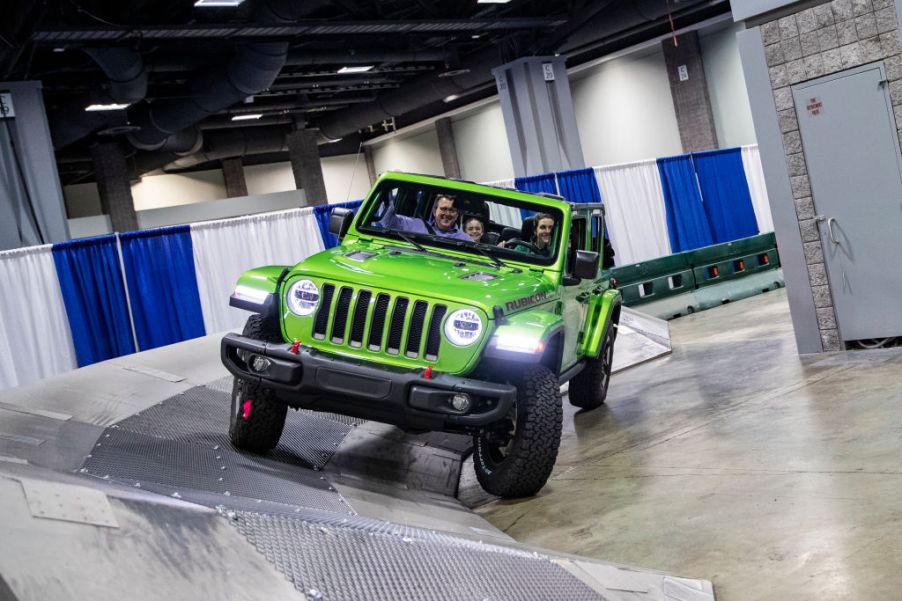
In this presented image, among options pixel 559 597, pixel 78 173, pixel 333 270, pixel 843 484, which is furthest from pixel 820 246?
pixel 78 173

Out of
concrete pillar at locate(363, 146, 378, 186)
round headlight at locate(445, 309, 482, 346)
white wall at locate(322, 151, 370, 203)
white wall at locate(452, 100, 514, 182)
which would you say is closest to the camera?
round headlight at locate(445, 309, 482, 346)

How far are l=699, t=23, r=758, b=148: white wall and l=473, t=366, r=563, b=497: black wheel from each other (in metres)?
19.5

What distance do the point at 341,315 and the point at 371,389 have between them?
0.58 meters

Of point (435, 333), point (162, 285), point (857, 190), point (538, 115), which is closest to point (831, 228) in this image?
point (857, 190)

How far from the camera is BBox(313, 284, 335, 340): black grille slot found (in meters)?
5.80

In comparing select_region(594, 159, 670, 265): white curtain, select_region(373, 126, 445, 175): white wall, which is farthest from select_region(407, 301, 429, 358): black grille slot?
select_region(373, 126, 445, 175): white wall

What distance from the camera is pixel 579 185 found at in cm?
1630

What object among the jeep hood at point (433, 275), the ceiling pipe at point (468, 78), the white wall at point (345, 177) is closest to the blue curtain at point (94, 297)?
the jeep hood at point (433, 275)

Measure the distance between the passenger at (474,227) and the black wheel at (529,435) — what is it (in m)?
1.69

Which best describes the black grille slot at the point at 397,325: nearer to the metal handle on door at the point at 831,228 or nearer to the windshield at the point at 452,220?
the windshield at the point at 452,220

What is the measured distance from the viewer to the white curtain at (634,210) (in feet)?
55.1

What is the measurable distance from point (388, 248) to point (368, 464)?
5.08ft

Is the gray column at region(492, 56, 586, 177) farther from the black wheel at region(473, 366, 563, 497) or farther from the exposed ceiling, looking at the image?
the black wheel at region(473, 366, 563, 497)

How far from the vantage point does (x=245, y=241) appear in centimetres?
1192
